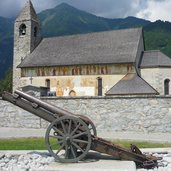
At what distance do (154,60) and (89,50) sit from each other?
303 inches

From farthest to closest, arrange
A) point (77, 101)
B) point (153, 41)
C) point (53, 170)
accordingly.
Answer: point (153, 41) < point (77, 101) < point (53, 170)

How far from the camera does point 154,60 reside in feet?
111

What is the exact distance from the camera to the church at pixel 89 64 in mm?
32750

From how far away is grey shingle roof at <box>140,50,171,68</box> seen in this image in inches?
1287

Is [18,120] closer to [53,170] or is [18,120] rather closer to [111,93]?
[111,93]

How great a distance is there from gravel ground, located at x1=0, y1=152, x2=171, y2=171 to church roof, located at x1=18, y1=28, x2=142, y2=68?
80.1 feet

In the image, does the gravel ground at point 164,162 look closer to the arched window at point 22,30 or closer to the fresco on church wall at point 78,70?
the fresco on church wall at point 78,70

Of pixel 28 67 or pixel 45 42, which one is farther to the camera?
pixel 45 42

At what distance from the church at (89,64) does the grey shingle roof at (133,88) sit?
9 centimetres

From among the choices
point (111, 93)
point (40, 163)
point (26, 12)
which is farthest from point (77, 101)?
point (26, 12)

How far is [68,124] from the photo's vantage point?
8086 mm

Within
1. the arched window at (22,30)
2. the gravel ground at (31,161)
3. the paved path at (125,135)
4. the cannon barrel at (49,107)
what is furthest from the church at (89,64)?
the cannon barrel at (49,107)

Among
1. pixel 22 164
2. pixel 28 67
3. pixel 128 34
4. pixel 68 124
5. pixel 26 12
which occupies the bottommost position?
pixel 22 164

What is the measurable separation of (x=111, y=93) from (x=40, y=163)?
1989cm
